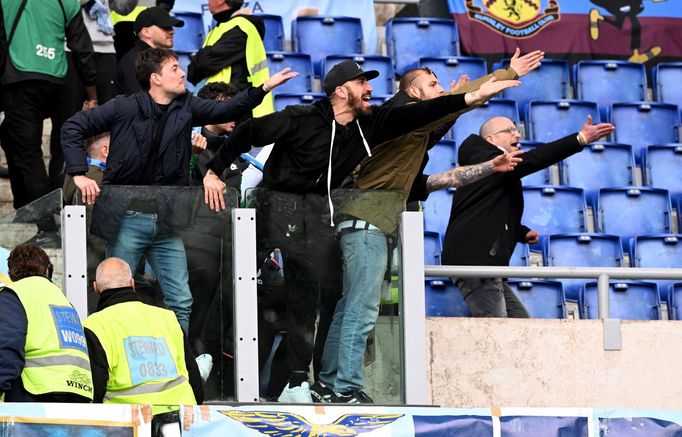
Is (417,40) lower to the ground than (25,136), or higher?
higher

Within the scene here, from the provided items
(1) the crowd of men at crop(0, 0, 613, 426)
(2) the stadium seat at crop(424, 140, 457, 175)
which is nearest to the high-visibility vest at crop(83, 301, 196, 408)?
(1) the crowd of men at crop(0, 0, 613, 426)

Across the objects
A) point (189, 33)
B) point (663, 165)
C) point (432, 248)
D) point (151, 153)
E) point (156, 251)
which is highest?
point (189, 33)

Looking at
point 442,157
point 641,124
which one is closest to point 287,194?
point 442,157

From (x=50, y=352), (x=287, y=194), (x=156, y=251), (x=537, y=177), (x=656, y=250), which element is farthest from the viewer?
(x=537, y=177)

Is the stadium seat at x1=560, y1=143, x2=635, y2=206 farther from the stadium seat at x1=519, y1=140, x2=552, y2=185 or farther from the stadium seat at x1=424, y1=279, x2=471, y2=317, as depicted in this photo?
the stadium seat at x1=424, y1=279, x2=471, y2=317

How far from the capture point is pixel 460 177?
31.0ft

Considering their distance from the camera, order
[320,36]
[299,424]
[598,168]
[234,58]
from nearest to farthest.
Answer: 1. [299,424]
2. [234,58]
3. [598,168]
4. [320,36]

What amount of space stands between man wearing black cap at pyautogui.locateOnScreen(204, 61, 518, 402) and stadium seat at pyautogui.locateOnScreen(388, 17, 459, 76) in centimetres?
600

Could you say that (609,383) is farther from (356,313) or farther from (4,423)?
(4,423)

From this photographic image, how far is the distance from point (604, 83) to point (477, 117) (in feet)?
5.54

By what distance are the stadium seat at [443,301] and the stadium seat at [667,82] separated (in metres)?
5.25

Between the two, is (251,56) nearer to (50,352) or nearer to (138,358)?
(138,358)

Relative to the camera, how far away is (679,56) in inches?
611

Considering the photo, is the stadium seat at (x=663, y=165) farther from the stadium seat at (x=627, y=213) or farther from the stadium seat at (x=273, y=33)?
the stadium seat at (x=273, y=33)
